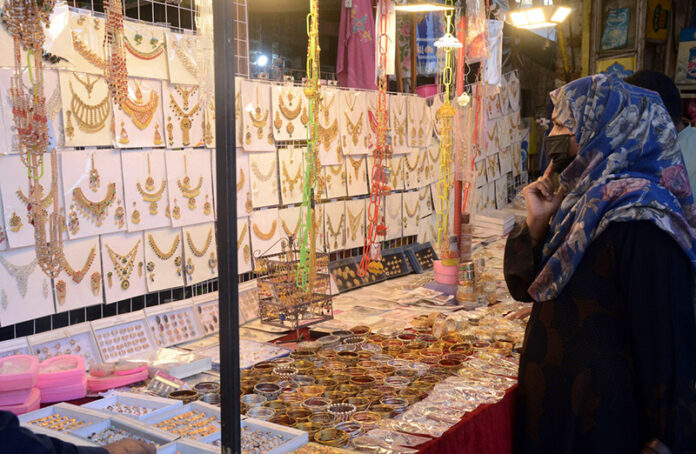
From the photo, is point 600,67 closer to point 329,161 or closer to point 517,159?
point 517,159

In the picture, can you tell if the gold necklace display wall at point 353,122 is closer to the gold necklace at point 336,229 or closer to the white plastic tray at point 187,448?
the gold necklace at point 336,229

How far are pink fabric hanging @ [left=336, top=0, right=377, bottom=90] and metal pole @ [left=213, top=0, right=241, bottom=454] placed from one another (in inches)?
145

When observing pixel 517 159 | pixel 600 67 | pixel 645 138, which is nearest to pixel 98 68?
pixel 645 138

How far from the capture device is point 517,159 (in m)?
8.11

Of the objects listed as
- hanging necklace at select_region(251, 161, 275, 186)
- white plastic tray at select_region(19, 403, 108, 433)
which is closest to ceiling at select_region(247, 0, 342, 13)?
hanging necklace at select_region(251, 161, 275, 186)

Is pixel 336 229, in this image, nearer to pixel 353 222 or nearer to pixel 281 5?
pixel 353 222

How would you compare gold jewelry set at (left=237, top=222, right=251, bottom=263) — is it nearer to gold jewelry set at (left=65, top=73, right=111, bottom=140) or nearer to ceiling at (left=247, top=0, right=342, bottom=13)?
gold jewelry set at (left=65, top=73, right=111, bottom=140)

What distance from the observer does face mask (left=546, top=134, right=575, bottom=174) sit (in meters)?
1.71

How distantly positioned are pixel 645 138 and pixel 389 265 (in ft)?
9.52

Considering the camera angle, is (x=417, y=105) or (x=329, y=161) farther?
(x=417, y=105)

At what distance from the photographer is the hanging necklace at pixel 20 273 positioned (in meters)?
2.41

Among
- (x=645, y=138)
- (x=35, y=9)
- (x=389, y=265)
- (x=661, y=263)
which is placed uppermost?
(x=35, y=9)

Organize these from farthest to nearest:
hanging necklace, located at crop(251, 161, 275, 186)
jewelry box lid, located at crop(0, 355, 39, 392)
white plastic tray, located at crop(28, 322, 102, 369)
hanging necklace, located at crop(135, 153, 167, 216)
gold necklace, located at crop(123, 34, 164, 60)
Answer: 1. hanging necklace, located at crop(251, 161, 275, 186)
2. hanging necklace, located at crop(135, 153, 167, 216)
3. gold necklace, located at crop(123, 34, 164, 60)
4. white plastic tray, located at crop(28, 322, 102, 369)
5. jewelry box lid, located at crop(0, 355, 39, 392)

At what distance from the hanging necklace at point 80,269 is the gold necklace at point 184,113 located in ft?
2.10
